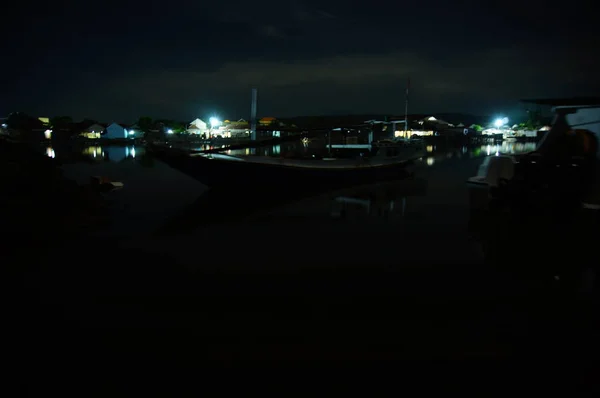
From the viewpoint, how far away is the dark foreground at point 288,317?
407 centimetres

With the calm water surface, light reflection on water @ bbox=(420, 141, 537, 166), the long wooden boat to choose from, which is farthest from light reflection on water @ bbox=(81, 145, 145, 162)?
light reflection on water @ bbox=(420, 141, 537, 166)

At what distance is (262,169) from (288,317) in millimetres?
13491

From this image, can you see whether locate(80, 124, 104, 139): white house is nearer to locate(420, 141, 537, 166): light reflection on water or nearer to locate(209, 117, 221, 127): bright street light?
locate(209, 117, 221, 127): bright street light

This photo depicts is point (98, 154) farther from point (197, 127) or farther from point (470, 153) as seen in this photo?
point (197, 127)

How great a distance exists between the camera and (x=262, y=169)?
1845cm

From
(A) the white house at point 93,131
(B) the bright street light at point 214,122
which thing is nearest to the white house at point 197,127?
(B) the bright street light at point 214,122

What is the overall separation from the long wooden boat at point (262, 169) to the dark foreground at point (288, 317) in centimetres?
953

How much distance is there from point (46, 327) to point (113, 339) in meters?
1.12

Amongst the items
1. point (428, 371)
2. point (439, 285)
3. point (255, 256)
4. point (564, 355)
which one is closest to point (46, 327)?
point (255, 256)

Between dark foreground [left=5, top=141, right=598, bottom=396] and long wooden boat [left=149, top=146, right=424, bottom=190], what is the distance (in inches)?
375

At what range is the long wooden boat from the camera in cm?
1822

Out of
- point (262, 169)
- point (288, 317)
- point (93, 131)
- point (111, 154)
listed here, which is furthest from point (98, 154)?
point (93, 131)

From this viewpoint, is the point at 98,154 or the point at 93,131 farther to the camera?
the point at 93,131

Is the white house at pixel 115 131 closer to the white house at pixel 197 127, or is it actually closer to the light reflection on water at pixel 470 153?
the white house at pixel 197 127
